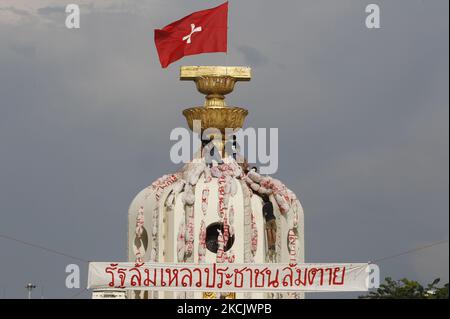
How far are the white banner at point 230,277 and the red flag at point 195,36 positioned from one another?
272 inches

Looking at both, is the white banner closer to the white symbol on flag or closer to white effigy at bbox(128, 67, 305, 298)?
white effigy at bbox(128, 67, 305, 298)

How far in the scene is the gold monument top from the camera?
4359 cm

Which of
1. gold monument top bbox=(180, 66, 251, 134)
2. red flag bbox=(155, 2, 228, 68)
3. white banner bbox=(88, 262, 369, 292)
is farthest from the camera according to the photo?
gold monument top bbox=(180, 66, 251, 134)

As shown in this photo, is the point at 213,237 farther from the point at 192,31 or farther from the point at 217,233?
the point at 192,31

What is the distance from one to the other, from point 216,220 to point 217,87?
200 inches

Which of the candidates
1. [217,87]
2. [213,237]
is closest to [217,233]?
[213,237]

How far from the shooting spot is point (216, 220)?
41.0 meters

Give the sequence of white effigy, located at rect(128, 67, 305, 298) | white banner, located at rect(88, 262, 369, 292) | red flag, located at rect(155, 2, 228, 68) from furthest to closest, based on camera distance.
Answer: red flag, located at rect(155, 2, 228, 68) < white effigy, located at rect(128, 67, 305, 298) < white banner, located at rect(88, 262, 369, 292)

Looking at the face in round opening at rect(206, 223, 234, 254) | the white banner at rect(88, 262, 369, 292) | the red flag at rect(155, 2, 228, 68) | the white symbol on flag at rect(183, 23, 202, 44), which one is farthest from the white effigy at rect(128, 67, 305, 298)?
the white symbol on flag at rect(183, 23, 202, 44)

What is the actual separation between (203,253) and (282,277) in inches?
147

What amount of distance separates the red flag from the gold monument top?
270 centimetres

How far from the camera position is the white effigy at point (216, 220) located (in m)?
40.8
